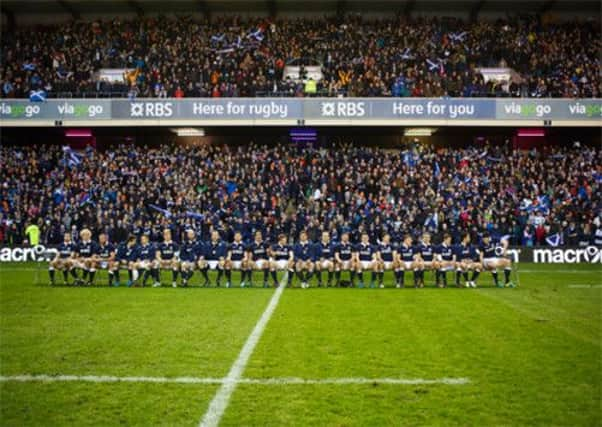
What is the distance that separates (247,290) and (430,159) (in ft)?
55.1

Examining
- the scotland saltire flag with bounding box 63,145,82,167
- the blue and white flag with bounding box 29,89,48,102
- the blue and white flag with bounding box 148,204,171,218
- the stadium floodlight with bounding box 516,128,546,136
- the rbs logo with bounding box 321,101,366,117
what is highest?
the blue and white flag with bounding box 29,89,48,102

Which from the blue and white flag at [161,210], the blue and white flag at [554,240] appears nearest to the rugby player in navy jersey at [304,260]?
the blue and white flag at [161,210]

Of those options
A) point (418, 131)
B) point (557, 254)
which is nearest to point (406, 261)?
point (557, 254)

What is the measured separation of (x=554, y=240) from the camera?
26234 mm

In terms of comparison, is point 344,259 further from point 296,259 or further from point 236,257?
point 236,257

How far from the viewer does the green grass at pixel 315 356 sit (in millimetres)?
5914

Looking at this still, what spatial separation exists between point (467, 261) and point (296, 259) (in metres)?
5.02

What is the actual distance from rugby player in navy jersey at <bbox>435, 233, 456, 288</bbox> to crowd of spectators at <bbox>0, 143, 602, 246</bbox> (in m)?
4.10

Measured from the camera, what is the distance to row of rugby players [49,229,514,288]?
59.3 feet

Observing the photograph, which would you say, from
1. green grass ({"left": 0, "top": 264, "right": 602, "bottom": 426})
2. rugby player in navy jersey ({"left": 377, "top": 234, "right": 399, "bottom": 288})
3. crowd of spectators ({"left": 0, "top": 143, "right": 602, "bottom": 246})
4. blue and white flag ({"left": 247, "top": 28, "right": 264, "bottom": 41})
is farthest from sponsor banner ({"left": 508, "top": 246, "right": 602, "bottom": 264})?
blue and white flag ({"left": 247, "top": 28, "right": 264, "bottom": 41})

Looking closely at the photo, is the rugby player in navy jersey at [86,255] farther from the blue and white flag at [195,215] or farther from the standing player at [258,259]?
the blue and white flag at [195,215]

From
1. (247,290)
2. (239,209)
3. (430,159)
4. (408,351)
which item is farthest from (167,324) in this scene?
(430,159)

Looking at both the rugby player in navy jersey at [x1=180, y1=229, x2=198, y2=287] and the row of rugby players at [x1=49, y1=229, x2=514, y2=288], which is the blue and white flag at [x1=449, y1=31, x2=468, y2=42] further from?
the rugby player in navy jersey at [x1=180, y1=229, x2=198, y2=287]

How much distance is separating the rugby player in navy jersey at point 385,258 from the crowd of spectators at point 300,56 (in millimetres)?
15855
